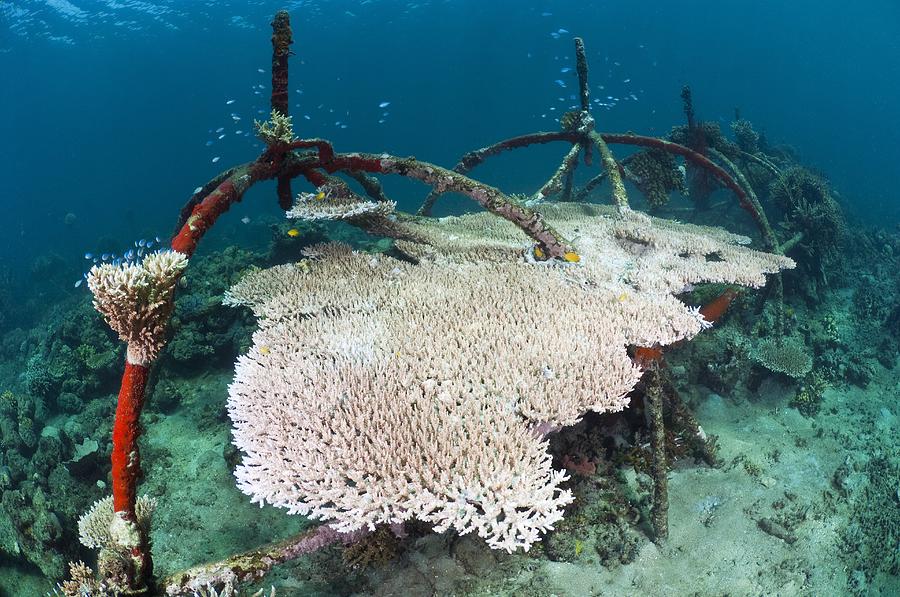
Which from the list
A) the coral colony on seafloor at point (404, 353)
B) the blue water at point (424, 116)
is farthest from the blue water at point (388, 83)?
the coral colony on seafloor at point (404, 353)

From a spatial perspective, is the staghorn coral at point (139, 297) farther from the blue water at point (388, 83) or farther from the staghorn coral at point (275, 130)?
the blue water at point (388, 83)

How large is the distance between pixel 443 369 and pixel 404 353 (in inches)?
16.4

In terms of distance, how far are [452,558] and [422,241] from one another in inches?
148

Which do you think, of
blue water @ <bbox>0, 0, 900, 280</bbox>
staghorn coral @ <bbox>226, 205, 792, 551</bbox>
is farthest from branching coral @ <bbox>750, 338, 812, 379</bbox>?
blue water @ <bbox>0, 0, 900, 280</bbox>

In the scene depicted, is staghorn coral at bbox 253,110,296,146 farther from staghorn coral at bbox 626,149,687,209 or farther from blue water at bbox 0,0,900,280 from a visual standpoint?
blue water at bbox 0,0,900,280

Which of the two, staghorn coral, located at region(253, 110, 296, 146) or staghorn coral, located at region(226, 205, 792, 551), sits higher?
staghorn coral, located at region(253, 110, 296, 146)

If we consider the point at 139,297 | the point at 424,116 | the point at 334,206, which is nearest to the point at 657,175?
the point at 334,206

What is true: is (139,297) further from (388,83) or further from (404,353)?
(388,83)

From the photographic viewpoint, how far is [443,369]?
3.58 m

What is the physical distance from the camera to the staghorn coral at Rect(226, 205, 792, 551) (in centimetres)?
266

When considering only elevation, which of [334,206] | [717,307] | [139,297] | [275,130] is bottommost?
[717,307]

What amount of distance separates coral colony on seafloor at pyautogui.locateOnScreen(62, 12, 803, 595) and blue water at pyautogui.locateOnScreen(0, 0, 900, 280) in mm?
30343

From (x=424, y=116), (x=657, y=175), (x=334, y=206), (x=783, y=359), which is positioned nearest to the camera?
(x=334, y=206)

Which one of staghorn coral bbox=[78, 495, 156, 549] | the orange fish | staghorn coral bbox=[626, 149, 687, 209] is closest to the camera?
staghorn coral bbox=[78, 495, 156, 549]
